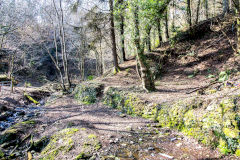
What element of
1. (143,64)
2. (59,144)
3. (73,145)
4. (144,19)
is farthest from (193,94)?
(59,144)

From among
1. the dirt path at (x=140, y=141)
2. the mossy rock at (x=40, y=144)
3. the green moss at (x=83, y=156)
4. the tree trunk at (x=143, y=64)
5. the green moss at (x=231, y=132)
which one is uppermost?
the tree trunk at (x=143, y=64)

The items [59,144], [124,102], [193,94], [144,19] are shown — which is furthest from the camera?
[124,102]

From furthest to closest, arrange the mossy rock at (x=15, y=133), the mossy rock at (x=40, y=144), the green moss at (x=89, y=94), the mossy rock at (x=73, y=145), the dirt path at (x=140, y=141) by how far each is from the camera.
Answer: the green moss at (x=89, y=94) → the mossy rock at (x=15, y=133) → the mossy rock at (x=40, y=144) → the mossy rock at (x=73, y=145) → the dirt path at (x=140, y=141)

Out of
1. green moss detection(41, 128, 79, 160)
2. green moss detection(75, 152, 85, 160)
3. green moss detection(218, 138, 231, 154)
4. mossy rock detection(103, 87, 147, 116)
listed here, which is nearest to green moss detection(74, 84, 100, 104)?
mossy rock detection(103, 87, 147, 116)

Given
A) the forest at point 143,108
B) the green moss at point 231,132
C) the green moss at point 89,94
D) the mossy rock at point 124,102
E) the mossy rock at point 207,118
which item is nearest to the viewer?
the green moss at point 231,132

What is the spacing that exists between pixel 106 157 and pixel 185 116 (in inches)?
95.9

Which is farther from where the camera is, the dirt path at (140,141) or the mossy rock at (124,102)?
the mossy rock at (124,102)

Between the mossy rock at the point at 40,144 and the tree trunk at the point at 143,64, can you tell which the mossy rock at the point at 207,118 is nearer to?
the tree trunk at the point at 143,64

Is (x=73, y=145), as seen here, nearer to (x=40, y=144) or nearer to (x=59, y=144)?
(x=59, y=144)

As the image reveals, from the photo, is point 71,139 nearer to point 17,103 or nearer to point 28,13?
point 17,103

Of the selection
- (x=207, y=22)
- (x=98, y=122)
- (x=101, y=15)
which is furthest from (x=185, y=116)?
(x=207, y=22)

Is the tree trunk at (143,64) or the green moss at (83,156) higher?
the tree trunk at (143,64)

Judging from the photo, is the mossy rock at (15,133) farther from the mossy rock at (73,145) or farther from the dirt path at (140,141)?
the mossy rock at (73,145)

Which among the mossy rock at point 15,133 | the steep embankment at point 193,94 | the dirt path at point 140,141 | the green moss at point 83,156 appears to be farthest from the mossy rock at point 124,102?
the mossy rock at point 15,133
